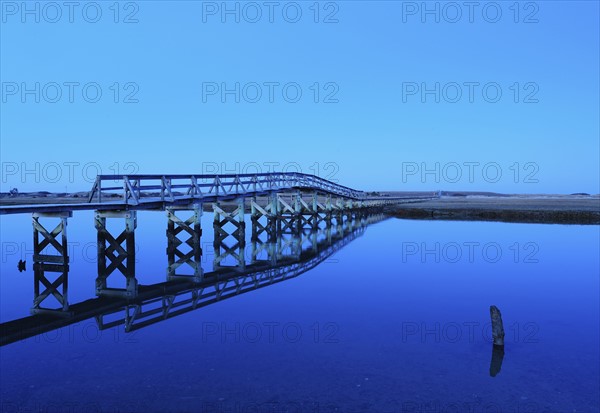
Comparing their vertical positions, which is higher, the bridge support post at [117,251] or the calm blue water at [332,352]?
the bridge support post at [117,251]

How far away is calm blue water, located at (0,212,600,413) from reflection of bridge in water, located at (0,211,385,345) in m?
0.55

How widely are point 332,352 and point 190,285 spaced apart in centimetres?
807

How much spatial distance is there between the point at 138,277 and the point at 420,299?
10.2 metres

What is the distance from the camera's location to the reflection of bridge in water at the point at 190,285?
1226cm

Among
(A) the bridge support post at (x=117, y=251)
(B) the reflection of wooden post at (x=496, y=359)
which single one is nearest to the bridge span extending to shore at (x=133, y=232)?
(A) the bridge support post at (x=117, y=251)

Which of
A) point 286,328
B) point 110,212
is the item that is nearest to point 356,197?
point 110,212

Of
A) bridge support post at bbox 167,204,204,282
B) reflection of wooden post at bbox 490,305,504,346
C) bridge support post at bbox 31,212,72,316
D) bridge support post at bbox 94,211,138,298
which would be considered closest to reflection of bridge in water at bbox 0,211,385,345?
bridge support post at bbox 167,204,204,282

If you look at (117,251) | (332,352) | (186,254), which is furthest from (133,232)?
(332,352)

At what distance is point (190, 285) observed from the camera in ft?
55.8

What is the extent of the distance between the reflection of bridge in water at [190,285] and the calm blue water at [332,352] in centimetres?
55

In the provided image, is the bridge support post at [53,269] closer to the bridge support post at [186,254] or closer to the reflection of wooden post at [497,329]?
the bridge support post at [186,254]

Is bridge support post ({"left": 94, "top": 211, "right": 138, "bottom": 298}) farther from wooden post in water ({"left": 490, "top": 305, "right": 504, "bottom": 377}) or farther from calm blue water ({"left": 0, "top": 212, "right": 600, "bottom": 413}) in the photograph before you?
wooden post in water ({"left": 490, "top": 305, "right": 504, "bottom": 377})

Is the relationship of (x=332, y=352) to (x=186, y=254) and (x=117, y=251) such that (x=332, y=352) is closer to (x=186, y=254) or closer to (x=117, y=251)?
(x=117, y=251)

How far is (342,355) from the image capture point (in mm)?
10023
